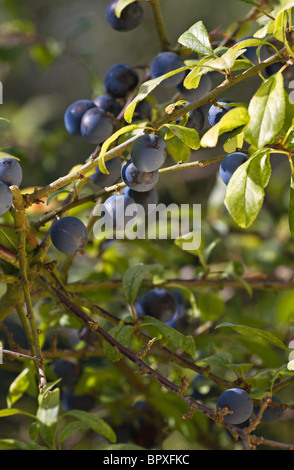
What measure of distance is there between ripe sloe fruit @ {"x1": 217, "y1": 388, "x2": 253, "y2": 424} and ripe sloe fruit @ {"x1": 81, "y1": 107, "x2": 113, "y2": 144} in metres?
0.43

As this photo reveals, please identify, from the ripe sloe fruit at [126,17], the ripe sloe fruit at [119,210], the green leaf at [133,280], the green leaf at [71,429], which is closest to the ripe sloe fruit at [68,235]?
the ripe sloe fruit at [119,210]

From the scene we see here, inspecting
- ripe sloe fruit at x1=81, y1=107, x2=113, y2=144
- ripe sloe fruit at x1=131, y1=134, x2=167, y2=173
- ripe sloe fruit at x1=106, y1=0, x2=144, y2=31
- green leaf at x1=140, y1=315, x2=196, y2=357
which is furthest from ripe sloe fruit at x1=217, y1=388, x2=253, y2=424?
ripe sloe fruit at x1=106, y1=0, x2=144, y2=31

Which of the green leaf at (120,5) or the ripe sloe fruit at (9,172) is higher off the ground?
the green leaf at (120,5)

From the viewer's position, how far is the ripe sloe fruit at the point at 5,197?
657 millimetres

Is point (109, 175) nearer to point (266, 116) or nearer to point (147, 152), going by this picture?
point (147, 152)

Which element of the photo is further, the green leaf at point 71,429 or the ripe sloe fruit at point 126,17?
the ripe sloe fruit at point 126,17

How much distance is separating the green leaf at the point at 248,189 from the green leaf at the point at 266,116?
1.2 inches

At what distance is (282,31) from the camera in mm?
595

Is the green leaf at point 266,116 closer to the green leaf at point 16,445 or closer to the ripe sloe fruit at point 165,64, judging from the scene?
the ripe sloe fruit at point 165,64

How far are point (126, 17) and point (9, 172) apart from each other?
0.43 m

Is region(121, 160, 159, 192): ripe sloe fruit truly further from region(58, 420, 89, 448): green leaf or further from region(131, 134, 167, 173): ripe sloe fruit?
region(58, 420, 89, 448): green leaf

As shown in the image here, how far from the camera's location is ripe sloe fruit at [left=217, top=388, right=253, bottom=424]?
70 cm

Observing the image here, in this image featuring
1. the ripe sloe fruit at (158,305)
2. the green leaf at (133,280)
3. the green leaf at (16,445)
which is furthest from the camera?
the ripe sloe fruit at (158,305)
